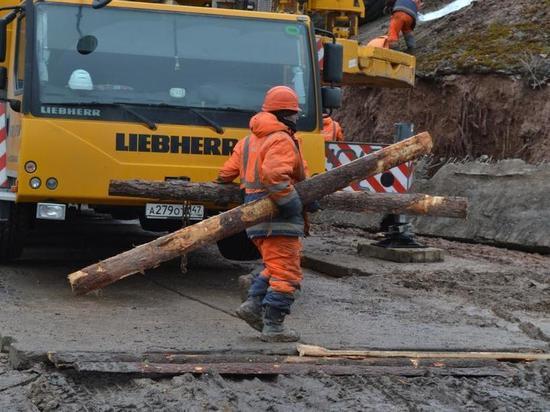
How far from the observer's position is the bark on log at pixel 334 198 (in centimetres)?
806

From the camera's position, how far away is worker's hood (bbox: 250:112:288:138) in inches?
277

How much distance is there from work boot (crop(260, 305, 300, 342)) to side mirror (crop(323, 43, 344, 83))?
4.16 metres

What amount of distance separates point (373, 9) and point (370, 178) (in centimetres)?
1399

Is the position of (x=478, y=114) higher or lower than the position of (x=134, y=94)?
lower

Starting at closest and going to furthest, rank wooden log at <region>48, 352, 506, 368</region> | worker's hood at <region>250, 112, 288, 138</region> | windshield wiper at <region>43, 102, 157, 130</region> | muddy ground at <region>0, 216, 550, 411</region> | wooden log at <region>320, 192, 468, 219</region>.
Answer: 1. muddy ground at <region>0, 216, 550, 411</region>
2. wooden log at <region>48, 352, 506, 368</region>
3. worker's hood at <region>250, 112, 288, 138</region>
4. wooden log at <region>320, 192, 468, 219</region>
5. windshield wiper at <region>43, 102, 157, 130</region>

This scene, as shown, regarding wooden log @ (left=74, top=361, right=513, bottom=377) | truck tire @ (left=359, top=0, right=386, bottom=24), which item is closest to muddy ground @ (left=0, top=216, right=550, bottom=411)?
wooden log @ (left=74, top=361, right=513, bottom=377)

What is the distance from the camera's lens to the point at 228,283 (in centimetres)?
1020

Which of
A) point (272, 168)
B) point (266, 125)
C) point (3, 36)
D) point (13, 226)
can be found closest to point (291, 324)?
point (272, 168)

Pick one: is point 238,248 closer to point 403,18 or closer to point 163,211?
point 163,211

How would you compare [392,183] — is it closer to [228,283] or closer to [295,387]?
[228,283]

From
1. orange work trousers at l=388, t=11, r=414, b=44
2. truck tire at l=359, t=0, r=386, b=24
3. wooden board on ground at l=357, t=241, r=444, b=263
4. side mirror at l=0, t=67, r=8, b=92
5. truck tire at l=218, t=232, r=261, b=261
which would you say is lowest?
wooden board on ground at l=357, t=241, r=444, b=263

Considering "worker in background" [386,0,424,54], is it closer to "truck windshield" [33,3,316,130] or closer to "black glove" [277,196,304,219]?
"truck windshield" [33,3,316,130]

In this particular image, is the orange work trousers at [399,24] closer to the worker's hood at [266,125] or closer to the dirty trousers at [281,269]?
the worker's hood at [266,125]

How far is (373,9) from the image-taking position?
25.0 m
